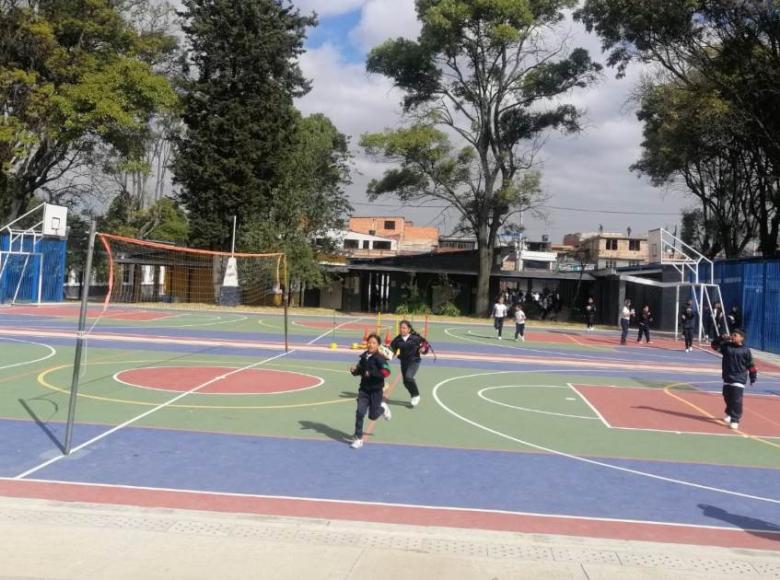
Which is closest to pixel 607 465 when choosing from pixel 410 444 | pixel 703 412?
pixel 410 444

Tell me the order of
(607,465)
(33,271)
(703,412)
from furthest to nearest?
1. (33,271)
2. (703,412)
3. (607,465)

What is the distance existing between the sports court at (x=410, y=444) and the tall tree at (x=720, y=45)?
649 inches

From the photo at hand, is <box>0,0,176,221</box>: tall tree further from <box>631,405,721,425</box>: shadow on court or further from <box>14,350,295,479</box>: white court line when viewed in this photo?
<box>631,405,721,425</box>: shadow on court

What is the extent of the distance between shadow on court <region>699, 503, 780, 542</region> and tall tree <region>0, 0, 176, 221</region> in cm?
3892

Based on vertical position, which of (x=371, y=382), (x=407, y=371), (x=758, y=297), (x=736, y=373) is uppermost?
(x=758, y=297)

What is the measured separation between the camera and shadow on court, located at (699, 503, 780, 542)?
729cm

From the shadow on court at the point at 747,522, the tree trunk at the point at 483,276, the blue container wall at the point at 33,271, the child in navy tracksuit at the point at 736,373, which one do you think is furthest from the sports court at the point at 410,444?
the tree trunk at the point at 483,276

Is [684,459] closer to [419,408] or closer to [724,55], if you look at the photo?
[419,408]

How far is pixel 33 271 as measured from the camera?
39.2 metres

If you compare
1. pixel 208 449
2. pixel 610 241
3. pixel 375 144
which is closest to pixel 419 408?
pixel 208 449

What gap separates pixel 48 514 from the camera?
685cm

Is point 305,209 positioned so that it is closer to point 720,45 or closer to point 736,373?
point 720,45

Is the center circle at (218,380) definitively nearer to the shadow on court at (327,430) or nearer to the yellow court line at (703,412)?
the shadow on court at (327,430)

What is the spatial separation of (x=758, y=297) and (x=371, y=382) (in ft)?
81.4
